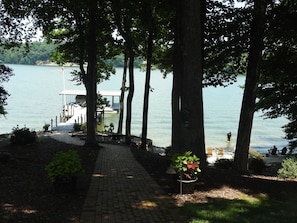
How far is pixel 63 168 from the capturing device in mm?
7766

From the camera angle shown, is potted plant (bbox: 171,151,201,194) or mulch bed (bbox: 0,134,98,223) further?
potted plant (bbox: 171,151,201,194)

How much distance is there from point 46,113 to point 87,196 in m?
53.9

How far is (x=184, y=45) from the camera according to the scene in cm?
920

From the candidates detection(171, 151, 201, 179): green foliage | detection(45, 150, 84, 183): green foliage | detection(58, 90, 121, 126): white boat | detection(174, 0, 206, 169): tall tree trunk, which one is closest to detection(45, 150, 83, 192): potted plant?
detection(45, 150, 84, 183): green foliage

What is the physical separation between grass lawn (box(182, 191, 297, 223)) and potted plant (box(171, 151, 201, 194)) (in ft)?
1.97

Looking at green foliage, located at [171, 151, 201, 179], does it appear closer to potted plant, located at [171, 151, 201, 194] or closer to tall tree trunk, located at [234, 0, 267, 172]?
potted plant, located at [171, 151, 201, 194]

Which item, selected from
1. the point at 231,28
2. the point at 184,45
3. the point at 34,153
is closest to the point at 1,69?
the point at 34,153

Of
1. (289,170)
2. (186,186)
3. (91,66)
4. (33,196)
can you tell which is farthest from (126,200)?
(91,66)

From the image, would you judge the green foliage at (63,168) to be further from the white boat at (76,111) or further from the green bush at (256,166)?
the white boat at (76,111)

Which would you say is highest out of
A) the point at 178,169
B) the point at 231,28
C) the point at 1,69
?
the point at 231,28

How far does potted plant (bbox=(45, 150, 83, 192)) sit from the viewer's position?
7770 millimetres

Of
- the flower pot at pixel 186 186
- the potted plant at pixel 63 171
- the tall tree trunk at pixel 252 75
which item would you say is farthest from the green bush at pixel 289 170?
the potted plant at pixel 63 171

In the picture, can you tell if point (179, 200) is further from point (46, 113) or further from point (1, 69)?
point (46, 113)

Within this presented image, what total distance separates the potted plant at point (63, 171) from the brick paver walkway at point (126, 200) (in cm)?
54
